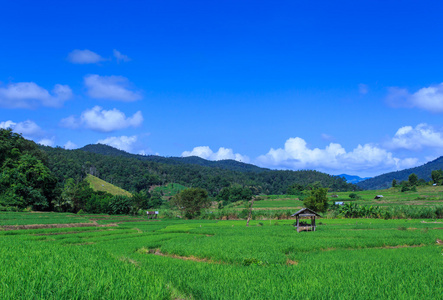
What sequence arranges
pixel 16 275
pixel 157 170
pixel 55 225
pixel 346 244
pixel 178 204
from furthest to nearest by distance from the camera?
pixel 157 170
pixel 178 204
pixel 55 225
pixel 346 244
pixel 16 275

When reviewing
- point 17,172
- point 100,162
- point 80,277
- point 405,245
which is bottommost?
point 405,245

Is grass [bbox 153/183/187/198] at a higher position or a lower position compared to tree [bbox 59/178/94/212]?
higher

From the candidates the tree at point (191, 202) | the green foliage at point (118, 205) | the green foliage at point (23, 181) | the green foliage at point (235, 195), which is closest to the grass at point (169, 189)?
the green foliage at point (235, 195)

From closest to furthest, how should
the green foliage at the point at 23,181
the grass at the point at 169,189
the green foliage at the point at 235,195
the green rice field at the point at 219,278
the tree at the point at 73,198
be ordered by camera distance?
the green rice field at the point at 219,278
the green foliage at the point at 23,181
the tree at the point at 73,198
the green foliage at the point at 235,195
the grass at the point at 169,189

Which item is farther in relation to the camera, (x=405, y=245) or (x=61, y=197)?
(x=61, y=197)

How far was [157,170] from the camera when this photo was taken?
199 m

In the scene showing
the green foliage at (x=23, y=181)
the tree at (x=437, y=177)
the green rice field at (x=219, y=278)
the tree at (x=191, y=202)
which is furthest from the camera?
the tree at (x=437, y=177)

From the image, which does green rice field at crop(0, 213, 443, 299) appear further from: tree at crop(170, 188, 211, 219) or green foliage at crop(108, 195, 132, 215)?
green foliage at crop(108, 195, 132, 215)

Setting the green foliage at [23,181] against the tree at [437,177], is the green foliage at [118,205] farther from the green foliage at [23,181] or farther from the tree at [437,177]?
the tree at [437,177]

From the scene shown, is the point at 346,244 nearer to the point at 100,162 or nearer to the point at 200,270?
the point at 200,270

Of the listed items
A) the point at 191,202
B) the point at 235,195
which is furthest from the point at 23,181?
the point at 235,195

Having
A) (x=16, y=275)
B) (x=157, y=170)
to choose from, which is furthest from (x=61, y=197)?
(x=157, y=170)

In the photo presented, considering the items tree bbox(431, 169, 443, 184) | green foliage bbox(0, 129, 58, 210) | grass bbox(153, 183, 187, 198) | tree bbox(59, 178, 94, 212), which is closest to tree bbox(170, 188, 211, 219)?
tree bbox(59, 178, 94, 212)

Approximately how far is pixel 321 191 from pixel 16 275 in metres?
60.1
